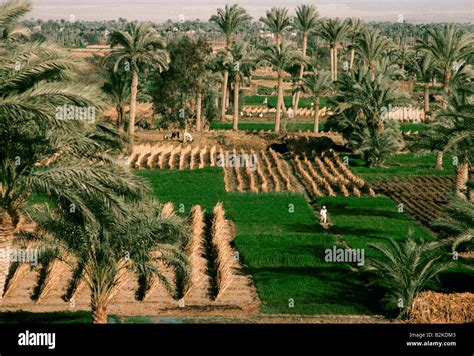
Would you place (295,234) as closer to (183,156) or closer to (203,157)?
(203,157)

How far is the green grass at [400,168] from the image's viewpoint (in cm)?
4603

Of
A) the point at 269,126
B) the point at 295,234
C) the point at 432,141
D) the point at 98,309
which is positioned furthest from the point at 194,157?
the point at 98,309

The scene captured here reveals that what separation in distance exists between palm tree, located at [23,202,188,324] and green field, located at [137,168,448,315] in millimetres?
4829

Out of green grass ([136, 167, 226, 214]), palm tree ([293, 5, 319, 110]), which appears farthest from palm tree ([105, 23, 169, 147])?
palm tree ([293, 5, 319, 110])

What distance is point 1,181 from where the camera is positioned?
54.1ft

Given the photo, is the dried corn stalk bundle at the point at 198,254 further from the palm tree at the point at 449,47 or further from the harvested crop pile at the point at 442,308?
the palm tree at the point at 449,47

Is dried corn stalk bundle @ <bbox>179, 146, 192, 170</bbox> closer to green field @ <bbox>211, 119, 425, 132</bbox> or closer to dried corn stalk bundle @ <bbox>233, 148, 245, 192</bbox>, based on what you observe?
dried corn stalk bundle @ <bbox>233, 148, 245, 192</bbox>

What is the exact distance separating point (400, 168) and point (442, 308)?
87.4ft

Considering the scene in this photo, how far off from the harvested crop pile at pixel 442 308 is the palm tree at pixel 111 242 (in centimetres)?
681

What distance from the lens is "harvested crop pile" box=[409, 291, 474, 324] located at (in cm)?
2142

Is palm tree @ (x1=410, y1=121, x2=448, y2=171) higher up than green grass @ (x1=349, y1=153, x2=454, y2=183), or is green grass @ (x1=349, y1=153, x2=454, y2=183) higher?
palm tree @ (x1=410, y1=121, x2=448, y2=171)

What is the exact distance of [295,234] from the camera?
102ft

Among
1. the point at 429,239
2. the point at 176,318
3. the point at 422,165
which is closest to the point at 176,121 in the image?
the point at 422,165

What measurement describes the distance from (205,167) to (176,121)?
45.1 ft
